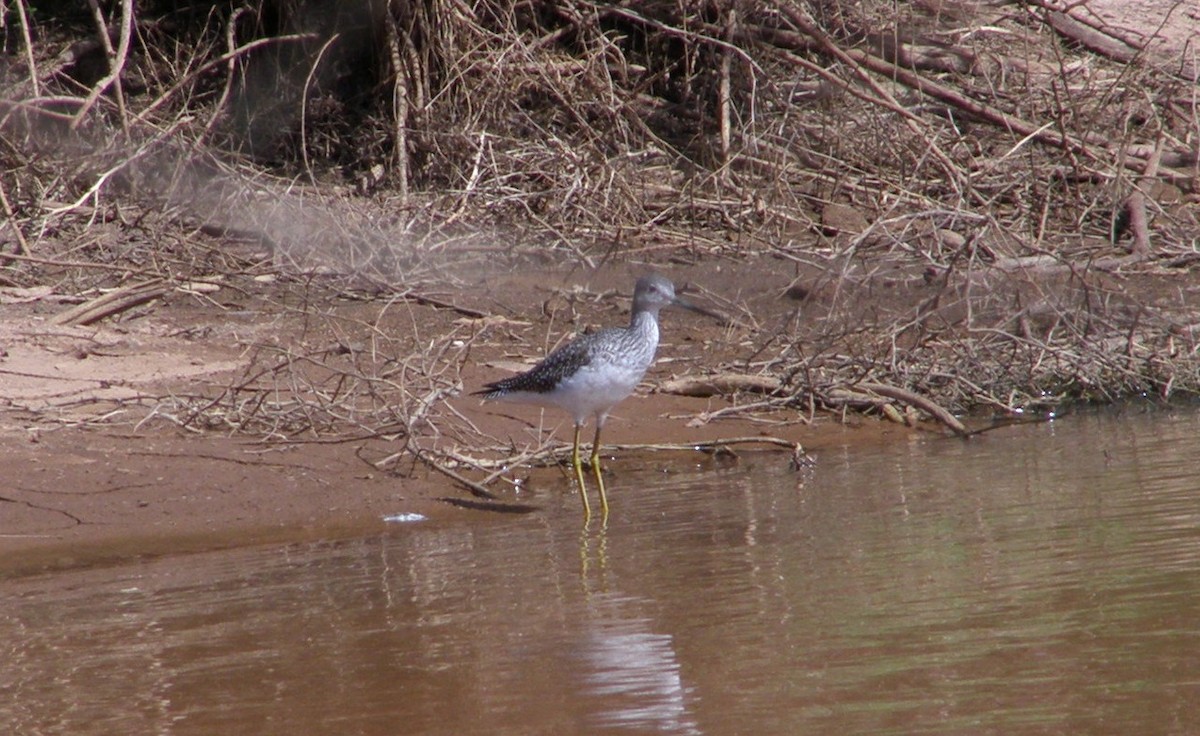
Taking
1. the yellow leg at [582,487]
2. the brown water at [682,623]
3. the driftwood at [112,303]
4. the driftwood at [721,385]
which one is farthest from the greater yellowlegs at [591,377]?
the driftwood at [112,303]

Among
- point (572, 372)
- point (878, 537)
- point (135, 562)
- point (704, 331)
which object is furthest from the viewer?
point (704, 331)

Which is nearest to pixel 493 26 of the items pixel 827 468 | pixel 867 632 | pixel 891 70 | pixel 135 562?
pixel 891 70

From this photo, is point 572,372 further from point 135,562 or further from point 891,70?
point 891,70

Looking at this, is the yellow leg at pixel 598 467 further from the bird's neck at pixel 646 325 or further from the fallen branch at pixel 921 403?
the fallen branch at pixel 921 403

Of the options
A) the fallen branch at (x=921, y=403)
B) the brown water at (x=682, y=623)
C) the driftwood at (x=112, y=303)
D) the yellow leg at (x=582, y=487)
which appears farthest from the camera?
the driftwood at (x=112, y=303)

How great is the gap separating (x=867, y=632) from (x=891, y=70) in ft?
30.4

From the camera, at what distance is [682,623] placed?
177 inches

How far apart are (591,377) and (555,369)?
211mm

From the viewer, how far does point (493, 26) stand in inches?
511

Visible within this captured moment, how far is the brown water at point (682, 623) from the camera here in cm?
368

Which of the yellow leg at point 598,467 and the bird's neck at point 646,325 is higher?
the bird's neck at point 646,325

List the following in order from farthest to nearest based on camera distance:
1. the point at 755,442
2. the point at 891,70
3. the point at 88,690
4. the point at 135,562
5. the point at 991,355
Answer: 1. the point at 891,70
2. the point at 991,355
3. the point at 755,442
4. the point at 135,562
5. the point at 88,690

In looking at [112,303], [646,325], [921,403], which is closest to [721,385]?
[921,403]

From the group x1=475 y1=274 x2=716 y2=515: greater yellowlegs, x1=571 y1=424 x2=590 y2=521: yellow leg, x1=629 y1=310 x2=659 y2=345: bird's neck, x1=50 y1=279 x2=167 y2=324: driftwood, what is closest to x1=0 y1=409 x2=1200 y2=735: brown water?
x1=571 y1=424 x2=590 y2=521: yellow leg
